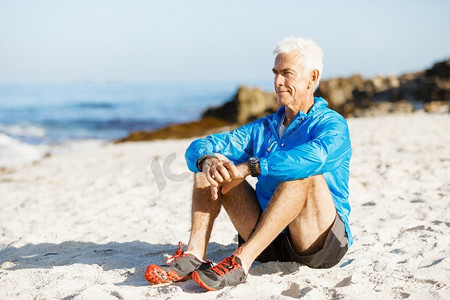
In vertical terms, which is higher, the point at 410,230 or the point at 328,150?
the point at 328,150

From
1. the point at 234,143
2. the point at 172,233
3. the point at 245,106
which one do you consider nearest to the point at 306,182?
the point at 234,143

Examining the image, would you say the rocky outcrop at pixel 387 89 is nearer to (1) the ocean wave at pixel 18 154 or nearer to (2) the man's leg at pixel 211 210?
(1) the ocean wave at pixel 18 154

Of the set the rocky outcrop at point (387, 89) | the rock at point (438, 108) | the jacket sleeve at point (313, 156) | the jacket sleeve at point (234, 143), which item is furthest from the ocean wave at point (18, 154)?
the rocky outcrop at point (387, 89)

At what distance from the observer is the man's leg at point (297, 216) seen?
2.75 m

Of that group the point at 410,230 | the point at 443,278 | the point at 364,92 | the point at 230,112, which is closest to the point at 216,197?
the point at 443,278

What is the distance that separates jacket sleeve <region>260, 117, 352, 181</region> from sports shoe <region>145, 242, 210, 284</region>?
709 mm

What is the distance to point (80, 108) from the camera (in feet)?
108

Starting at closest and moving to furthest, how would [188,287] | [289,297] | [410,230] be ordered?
[289,297], [188,287], [410,230]

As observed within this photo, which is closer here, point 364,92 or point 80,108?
point 364,92

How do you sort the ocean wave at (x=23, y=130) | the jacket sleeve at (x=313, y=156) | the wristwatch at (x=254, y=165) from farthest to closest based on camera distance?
the ocean wave at (x=23, y=130), the wristwatch at (x=254, y=165), the jacket sleeve at (x=313, y=156)

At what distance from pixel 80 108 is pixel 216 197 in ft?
104

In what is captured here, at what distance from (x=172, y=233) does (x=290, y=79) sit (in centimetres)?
197

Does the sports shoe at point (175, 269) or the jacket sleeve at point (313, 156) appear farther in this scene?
the sports shoe at point (175, 269)

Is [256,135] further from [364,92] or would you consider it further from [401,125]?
[364,92]
